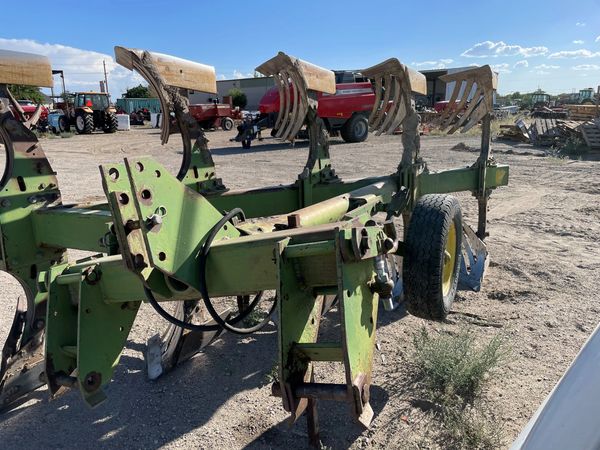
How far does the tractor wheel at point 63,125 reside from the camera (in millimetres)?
26844

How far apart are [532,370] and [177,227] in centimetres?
242

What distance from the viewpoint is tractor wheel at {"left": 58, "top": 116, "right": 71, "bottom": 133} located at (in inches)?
1057

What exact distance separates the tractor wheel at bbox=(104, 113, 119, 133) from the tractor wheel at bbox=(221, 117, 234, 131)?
6.59m

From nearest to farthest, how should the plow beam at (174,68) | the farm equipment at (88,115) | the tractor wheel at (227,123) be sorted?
1. the plow beam at (174,68)
2. the tractor wheel at (227,123)
3. the farm equipment at (88,115)

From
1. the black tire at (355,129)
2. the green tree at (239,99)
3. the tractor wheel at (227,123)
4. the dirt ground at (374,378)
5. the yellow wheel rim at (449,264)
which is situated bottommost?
the dirt ground at (374,378)

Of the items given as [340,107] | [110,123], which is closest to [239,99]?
[110,123]

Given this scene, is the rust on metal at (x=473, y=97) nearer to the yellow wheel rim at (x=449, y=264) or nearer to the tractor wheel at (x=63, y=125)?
the yellow wheel rim at (x=449, y=264)

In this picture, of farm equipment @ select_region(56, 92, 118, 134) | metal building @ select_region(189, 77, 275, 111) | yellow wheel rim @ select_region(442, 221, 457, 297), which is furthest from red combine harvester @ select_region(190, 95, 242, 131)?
yellow wheel rim @ select_region(442, 221, 457, 297)

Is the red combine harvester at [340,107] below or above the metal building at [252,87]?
below

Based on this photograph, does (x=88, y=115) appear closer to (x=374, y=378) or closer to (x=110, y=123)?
(x=110, y=123)

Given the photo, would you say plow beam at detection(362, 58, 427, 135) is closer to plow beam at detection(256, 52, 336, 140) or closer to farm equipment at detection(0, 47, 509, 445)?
farm equipment at detection(0, 47, 509, 445)

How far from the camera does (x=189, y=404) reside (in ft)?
9.68

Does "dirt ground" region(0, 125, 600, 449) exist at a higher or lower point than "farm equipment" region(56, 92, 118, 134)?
lower

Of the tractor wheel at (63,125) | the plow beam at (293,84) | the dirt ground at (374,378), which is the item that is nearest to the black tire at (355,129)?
the dirt ground at (374,378)
